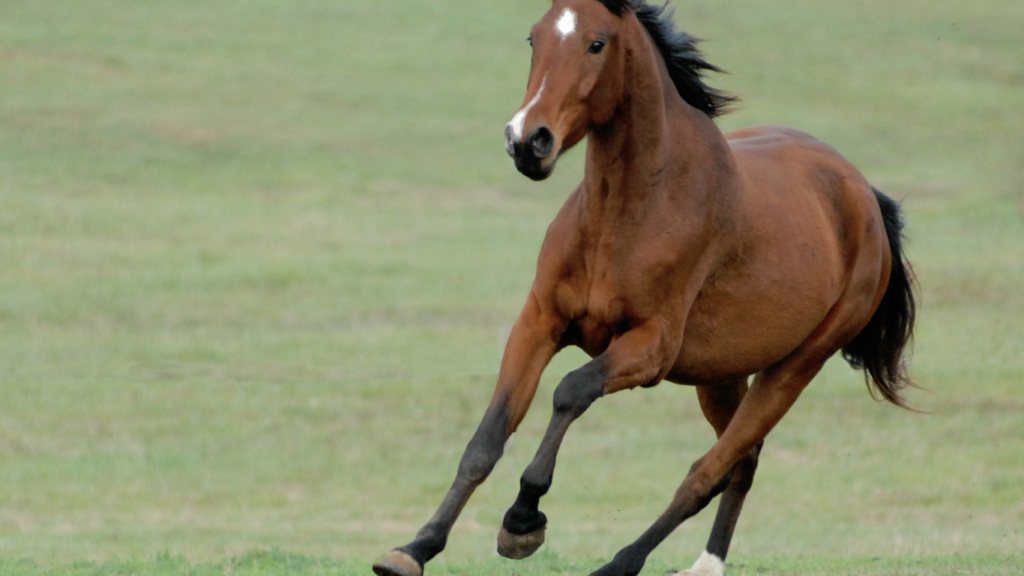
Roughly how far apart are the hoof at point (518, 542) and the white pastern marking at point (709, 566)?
1.80 metres

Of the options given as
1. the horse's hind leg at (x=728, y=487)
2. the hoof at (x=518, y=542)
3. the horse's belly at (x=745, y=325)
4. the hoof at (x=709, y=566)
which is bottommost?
the hoof at (x=709, y=566)

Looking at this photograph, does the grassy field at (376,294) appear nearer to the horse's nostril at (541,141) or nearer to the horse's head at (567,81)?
the horse's head at (567,81)

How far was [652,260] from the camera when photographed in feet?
18.4

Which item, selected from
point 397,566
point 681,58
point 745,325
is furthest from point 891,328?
point 397,566

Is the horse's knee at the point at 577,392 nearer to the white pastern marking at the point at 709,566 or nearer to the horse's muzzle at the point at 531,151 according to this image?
the horse's muzzle at the point at 531,151

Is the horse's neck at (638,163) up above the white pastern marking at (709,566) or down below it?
above

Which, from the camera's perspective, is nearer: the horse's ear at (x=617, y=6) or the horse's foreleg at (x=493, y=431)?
the horse's foreleg at (x=493, y=431)

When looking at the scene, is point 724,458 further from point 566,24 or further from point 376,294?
point 376,294

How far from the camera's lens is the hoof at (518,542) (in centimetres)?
539

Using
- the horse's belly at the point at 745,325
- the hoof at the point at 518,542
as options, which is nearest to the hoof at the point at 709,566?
the horse's belly at the point at 745,325

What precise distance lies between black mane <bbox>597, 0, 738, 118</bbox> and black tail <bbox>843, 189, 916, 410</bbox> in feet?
5.41

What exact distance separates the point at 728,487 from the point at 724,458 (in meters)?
0.91

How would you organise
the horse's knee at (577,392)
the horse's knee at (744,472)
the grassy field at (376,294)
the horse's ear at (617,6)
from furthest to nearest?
the grassy field at (376,294), the horse's knee at (744,472), the horse's ear at (617,6), the horse's knee at (577,392)

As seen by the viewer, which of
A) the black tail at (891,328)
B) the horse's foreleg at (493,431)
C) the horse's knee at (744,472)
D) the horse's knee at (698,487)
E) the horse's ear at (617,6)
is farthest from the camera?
the black tail at (891,328)
